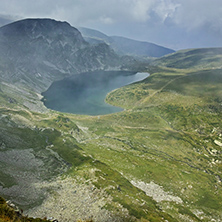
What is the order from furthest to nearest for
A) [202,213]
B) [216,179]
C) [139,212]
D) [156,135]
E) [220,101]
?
[220,101] → [156,135] → [216,179] → [202,213] → [139,212]

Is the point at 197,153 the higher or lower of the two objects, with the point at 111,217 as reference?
higher

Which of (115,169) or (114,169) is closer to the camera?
(114,169)


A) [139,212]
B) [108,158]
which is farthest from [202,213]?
[108,158]

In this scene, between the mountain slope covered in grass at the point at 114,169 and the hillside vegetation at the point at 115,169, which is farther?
the hillside vegetation at the point at 115,169

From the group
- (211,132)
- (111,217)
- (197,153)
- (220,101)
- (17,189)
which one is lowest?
(17,189)

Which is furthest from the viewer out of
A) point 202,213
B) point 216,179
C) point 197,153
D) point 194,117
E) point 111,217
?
point 194,117

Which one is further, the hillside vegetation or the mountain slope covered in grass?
the hillside vegetation

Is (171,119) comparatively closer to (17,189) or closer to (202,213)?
(202,213)

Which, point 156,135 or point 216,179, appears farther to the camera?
point 156,135
